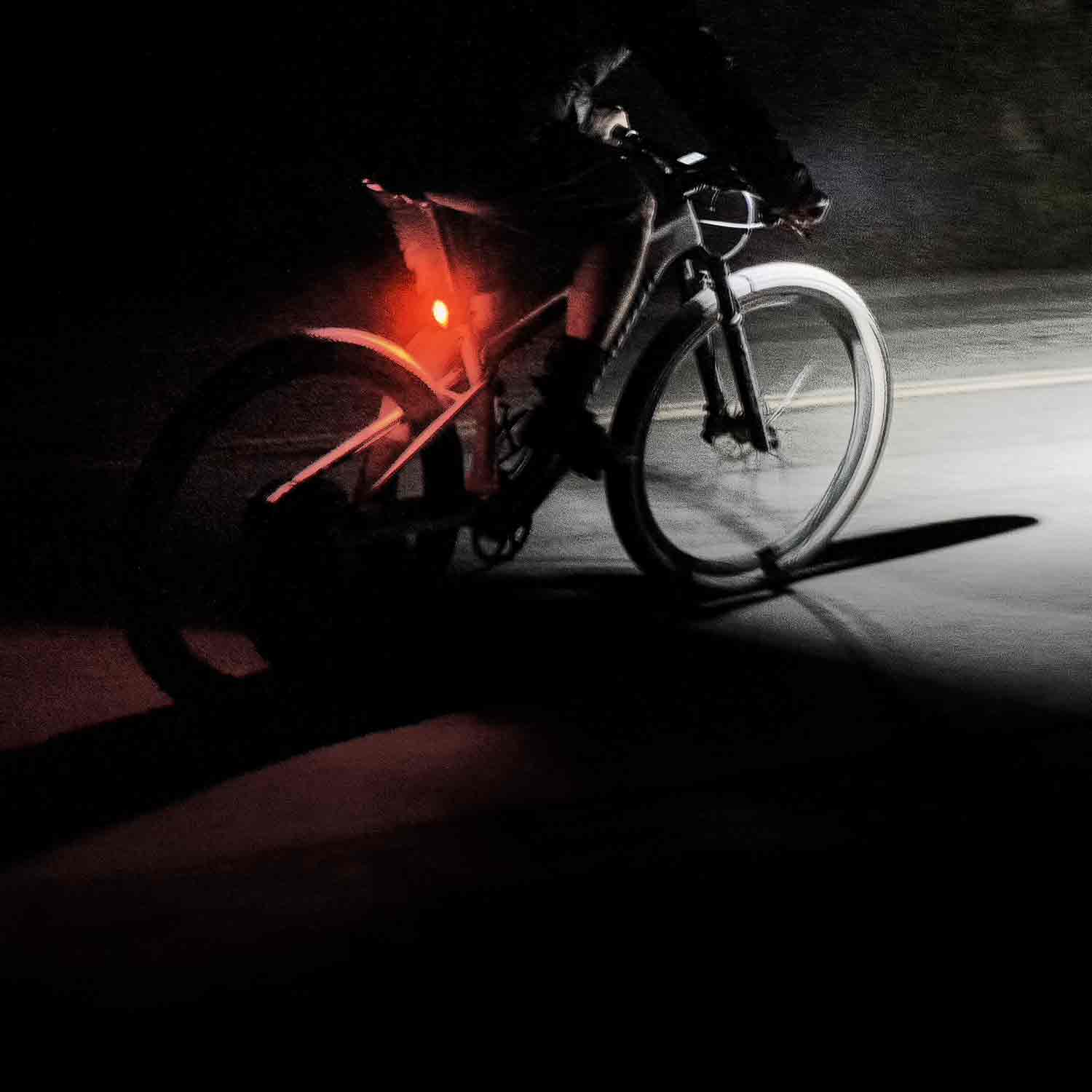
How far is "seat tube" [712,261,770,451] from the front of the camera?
4.80 meters

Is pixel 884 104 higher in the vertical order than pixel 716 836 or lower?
higher

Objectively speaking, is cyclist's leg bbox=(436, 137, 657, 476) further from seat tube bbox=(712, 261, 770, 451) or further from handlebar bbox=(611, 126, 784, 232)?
seat tube bbox=(712, 261, 770, 451)

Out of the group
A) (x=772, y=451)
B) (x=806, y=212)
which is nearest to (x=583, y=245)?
(x=806, y=212)

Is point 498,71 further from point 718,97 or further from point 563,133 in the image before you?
point 718,97

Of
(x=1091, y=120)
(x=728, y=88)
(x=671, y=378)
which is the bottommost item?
(x=671, y=378)

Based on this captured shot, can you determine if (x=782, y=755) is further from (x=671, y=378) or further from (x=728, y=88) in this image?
(x=728, y=88)

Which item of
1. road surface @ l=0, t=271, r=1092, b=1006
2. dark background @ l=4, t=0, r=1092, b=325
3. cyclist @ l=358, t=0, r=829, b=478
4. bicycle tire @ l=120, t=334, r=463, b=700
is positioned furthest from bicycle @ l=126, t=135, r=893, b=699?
dark background @ l=4, t=0, r=1092, b=325

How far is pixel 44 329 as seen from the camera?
30.8 feet

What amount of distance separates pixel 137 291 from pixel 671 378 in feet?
21.2

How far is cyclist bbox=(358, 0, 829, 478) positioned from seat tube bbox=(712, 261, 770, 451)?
0.31 metres

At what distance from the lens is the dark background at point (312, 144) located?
11.5 m

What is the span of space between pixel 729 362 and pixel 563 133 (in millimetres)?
1097

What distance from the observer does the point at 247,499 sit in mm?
4363

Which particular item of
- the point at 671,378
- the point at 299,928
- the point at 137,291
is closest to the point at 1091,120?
the point at 137,291
